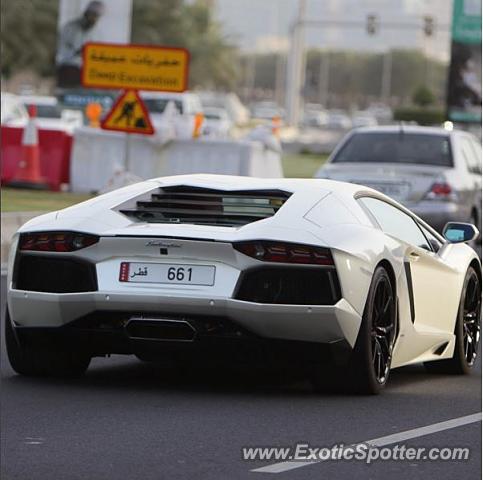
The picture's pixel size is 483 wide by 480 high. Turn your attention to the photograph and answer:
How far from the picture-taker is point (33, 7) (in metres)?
83.0

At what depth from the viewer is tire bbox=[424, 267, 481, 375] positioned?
1005cm

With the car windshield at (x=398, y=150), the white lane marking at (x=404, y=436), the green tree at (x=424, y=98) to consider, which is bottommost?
the green tree at (x=424, y=98)

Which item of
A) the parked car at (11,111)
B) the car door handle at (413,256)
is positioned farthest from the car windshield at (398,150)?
the parked car at (11,111)

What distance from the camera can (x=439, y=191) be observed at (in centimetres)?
1947

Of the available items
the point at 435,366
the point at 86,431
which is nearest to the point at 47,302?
the point at 86,431

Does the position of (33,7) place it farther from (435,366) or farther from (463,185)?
(435,366)

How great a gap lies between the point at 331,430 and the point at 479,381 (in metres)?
2.36

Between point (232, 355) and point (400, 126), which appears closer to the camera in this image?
point (232, 355)

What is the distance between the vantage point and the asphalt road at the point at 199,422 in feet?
21.8

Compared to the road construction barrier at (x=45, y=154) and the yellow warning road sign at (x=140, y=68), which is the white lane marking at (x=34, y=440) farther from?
the road construction barrier at (x=45, y=154)

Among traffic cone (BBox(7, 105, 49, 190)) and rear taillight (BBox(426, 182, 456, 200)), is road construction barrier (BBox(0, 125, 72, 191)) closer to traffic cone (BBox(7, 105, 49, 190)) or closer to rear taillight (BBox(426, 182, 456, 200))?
traffic cone (BBox(7, 105, 49, 190))

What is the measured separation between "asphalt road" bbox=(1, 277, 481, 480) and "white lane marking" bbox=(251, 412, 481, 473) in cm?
5

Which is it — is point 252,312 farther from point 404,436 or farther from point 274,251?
point 404,436

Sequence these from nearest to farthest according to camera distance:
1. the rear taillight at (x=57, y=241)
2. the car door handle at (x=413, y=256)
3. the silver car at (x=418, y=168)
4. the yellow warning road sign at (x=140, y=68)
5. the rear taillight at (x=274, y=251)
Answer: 1. the rear taillight at (x=274, y=251)
2. the rear taillight at (x=57, y=241)
3. the car door handle at (x=413, y=256)
4. the silver car at (x=418, y=168)
5. the yellow warning road sign at (x=140, y=68)
